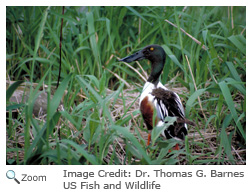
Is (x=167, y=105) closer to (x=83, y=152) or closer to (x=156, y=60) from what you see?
(x=156, y=60)

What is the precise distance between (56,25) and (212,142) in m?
2.06

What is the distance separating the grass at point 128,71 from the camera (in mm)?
2354

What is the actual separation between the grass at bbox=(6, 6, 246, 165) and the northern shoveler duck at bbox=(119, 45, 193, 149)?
10cm

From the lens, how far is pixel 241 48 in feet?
8.95

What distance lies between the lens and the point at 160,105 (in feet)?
7.62

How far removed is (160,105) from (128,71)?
1057 mm

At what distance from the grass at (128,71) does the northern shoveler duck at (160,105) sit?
0.10 meters

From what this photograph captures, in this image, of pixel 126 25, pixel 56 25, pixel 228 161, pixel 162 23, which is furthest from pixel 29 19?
pixel 228 161
